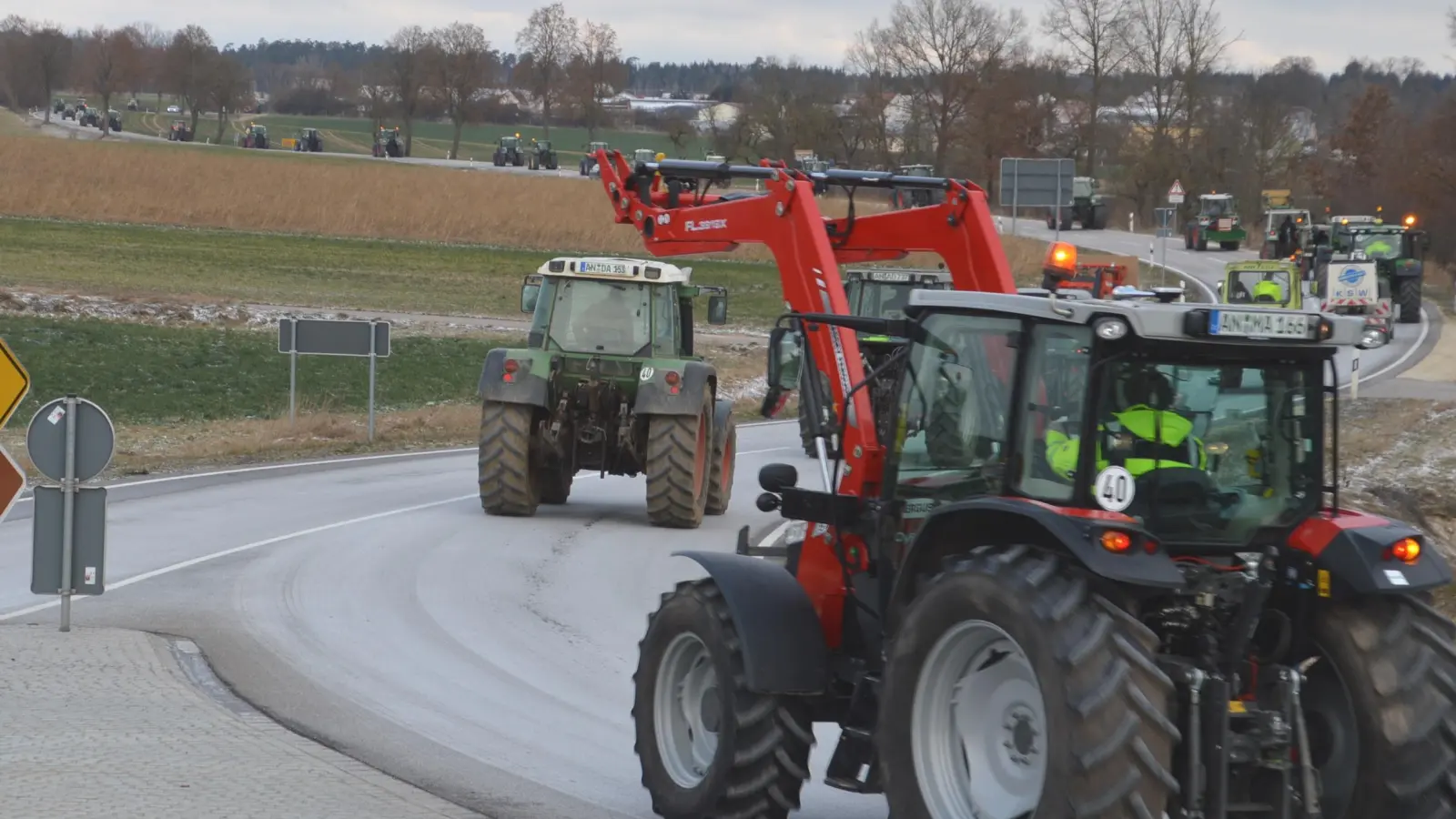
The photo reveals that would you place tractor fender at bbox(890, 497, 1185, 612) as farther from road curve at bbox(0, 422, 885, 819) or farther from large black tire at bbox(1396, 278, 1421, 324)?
large black tire at bbox(1396, 278, 1421, 324)

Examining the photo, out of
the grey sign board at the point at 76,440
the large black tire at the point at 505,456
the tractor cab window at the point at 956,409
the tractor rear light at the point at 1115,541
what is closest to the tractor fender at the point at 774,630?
the tractor cab window at the point at 956,409

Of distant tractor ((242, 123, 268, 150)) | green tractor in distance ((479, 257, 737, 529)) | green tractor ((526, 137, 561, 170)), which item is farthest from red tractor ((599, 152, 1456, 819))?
distant tractor ((242, 123, 268, 150))

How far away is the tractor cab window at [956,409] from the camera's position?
638 centimetres

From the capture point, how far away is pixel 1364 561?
19.5 ft

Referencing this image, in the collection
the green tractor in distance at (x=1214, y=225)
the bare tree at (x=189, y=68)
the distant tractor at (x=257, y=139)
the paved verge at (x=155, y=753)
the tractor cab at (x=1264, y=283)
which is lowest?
the paved verge at (x=155, y=753)

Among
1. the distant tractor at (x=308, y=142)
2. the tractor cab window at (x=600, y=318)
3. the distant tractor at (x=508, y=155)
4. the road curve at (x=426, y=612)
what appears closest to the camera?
the road curve at (x=426, y=612)

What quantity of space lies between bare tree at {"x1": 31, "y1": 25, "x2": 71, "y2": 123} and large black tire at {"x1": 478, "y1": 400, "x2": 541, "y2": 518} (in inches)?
5375

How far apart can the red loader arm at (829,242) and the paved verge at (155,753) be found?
2149 millimetres

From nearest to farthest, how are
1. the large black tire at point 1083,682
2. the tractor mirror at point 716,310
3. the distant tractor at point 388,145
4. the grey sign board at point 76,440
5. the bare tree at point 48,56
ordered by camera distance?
1. the large black tire at point 1083,682
2. the grey sign board at point 76,440
3. the tractor mirror at point 716,310
4. the distant tractor at point 388,145
5. the bare tree at point 48,56

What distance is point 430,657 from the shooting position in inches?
452

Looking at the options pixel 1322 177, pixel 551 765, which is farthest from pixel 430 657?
pixel 1322 177

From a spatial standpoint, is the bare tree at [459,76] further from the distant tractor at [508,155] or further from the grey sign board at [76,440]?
the grey sign board at [76,440]

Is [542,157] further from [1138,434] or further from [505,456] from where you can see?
[1138,434]

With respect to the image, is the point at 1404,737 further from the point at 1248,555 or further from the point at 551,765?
the point at 551,765
